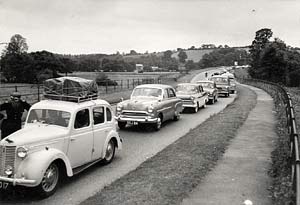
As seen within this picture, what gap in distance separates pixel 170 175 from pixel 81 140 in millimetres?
2058

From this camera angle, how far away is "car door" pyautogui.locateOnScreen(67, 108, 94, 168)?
25.5ft

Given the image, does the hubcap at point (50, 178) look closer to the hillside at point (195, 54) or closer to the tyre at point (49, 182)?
the tyre at point (49, 182)

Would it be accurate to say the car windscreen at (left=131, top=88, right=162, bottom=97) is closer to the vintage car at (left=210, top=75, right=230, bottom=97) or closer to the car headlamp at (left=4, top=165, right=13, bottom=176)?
the car headlamp at (left=4, top=165, right=13, bottom=176)

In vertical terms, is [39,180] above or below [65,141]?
below

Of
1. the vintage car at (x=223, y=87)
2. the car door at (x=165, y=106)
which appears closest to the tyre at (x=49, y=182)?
the car door at (x=165, y=106)

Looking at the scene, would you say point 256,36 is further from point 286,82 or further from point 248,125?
point 248,125

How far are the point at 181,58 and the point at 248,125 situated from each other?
158639 mm

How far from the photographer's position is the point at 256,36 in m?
91.2

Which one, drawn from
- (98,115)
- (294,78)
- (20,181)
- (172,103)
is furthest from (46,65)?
(20,181)

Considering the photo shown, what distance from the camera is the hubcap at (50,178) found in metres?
6.85

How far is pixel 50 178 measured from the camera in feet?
22.9

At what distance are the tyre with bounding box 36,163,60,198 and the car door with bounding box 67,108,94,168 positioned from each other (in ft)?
1.83

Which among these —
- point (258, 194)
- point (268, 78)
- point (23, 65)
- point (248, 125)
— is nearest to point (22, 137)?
point (258, 194)

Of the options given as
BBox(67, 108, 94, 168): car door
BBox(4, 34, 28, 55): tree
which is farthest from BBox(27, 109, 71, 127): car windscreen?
BBox(4, 34, 28, 55): tree
